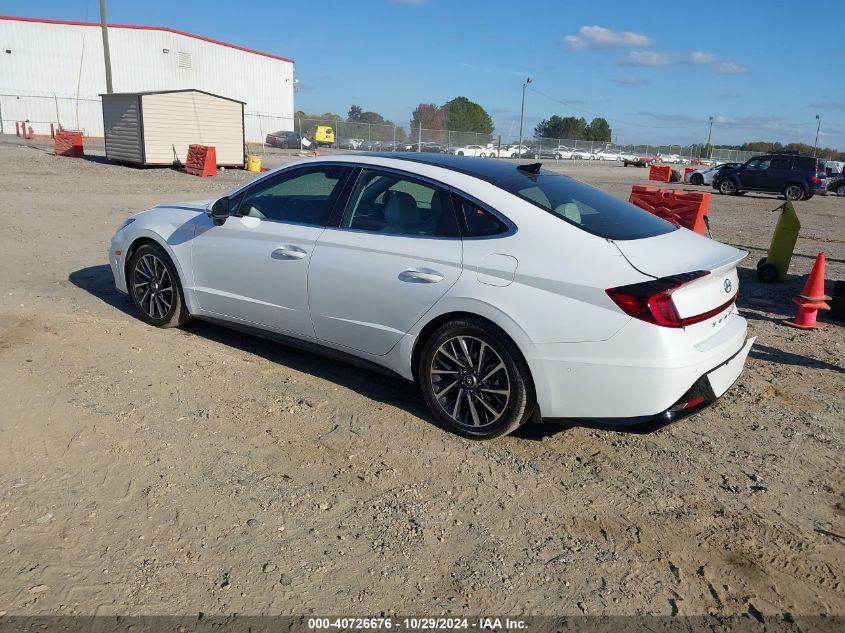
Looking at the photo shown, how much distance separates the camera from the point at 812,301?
6.43 metres

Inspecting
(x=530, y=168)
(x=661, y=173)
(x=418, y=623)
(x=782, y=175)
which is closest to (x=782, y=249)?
(x=530, y=168)

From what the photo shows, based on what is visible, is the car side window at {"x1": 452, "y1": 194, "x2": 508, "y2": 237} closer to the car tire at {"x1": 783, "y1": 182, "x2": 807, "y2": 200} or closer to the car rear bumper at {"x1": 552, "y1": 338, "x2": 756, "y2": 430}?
the car rear bumper at {"x1": 552, "y1": 338, "x2": 756, "y2": 430}

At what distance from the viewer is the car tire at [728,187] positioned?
28.0 meters

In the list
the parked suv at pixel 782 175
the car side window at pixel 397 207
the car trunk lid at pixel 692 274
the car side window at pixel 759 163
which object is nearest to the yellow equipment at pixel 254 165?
the parked suv at pixel 782 175

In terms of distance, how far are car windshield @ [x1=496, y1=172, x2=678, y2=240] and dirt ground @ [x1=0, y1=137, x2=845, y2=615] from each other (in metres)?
1.26

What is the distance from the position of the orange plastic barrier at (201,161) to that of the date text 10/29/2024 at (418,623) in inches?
848

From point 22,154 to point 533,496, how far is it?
2787cm

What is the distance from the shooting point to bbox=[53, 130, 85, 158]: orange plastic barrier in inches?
1017

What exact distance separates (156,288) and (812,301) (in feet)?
19.8

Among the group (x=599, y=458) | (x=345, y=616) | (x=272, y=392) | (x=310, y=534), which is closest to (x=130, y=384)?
(x=272, y=392)

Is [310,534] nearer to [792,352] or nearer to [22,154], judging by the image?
[792,352]

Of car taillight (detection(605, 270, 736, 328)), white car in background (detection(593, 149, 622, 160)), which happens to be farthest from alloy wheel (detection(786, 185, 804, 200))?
white car in background (detection(593, 149, 622, 160))

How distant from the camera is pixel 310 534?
2.99 m

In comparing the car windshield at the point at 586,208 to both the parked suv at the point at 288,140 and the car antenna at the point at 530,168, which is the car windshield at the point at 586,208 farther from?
the parked suv at the point at 288,140
